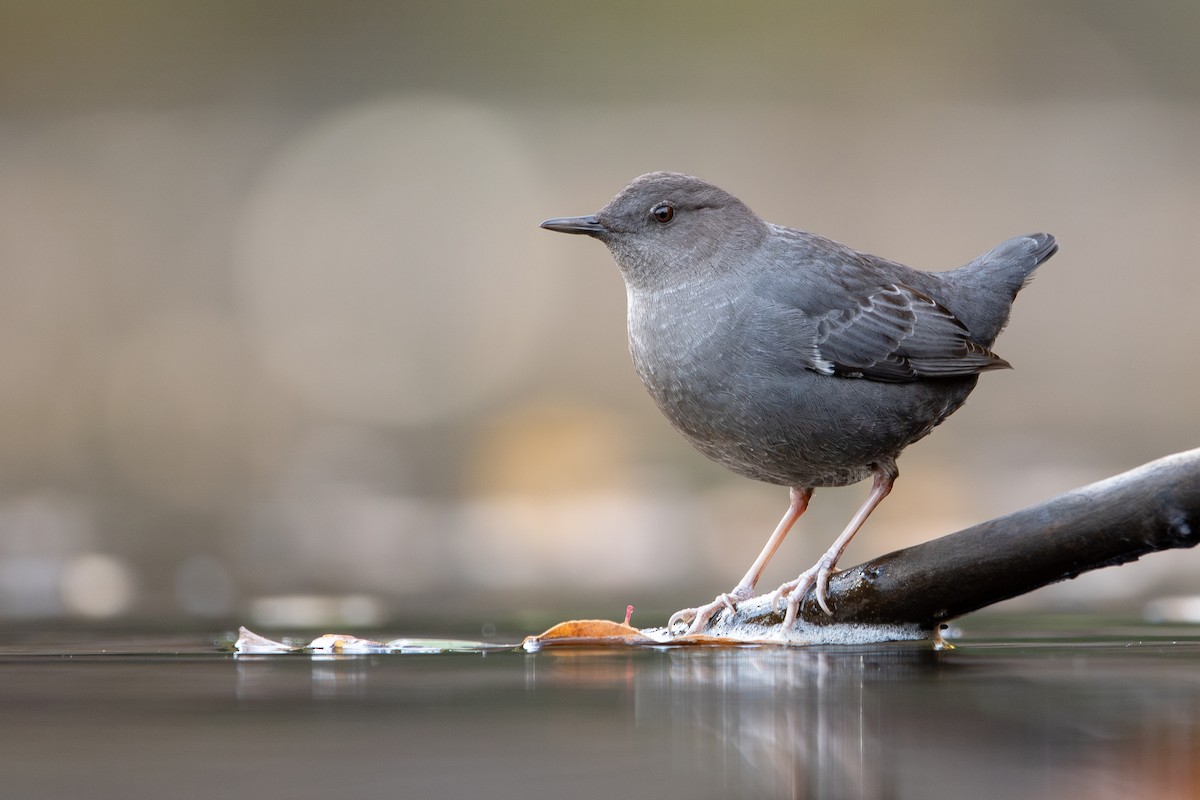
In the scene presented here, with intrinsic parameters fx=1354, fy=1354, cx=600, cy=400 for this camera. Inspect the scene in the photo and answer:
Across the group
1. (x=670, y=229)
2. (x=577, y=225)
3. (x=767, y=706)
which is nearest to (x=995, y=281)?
(x=670, y=229)

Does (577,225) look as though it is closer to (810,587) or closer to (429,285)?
(810,587)

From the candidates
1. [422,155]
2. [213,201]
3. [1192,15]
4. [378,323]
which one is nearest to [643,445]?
[378,323]

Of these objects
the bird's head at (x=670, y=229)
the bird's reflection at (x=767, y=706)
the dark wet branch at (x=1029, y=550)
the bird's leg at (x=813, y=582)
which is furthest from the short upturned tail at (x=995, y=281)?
the bird's reflection at (x=767, y=706)

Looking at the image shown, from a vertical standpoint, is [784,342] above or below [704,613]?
above

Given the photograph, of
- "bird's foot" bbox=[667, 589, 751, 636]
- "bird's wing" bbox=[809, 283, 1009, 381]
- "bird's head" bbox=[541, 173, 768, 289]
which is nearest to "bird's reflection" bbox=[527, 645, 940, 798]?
"bird's foot" bbox=[667, 589, 751, 636]

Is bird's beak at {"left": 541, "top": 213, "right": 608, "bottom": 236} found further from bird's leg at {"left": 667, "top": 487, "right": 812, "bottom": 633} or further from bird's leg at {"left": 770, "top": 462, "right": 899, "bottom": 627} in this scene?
bird's leg at {"left": 770, "top": 462, "right": 899, "bottom": 627}

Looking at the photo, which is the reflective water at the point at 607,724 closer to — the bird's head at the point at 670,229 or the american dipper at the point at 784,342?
the american dipper at the point at 784,342
